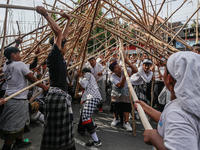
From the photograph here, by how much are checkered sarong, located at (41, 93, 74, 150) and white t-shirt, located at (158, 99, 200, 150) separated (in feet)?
4.22

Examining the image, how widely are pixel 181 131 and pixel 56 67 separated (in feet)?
4.49

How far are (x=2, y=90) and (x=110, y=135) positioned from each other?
9.01ft

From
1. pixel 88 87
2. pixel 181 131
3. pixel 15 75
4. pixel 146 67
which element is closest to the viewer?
pixel 181 131

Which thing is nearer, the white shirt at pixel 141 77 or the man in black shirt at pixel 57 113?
the man in black shirt at pixel 57 113

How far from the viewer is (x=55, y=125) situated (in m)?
1.67

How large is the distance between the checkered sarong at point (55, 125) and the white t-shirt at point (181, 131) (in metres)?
1.29

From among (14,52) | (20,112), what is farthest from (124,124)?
(14,52)

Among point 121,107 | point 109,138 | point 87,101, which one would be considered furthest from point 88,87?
point 109,138

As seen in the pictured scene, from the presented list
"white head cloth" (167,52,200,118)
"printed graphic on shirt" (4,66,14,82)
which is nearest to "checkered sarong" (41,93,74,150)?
"printed graphic on shirt" (4,66,14,82)

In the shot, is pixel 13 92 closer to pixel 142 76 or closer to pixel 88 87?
pixel 88 87

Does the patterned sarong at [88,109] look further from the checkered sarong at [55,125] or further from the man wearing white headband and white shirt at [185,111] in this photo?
the man wearing white headband and white shirt at [185,111]

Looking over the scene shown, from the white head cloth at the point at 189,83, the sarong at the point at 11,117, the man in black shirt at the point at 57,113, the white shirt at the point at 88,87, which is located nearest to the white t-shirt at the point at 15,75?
the sarong at the point at 11,117

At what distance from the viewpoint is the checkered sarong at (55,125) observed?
5.45 feet

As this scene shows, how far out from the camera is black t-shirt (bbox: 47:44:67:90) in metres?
1.56
